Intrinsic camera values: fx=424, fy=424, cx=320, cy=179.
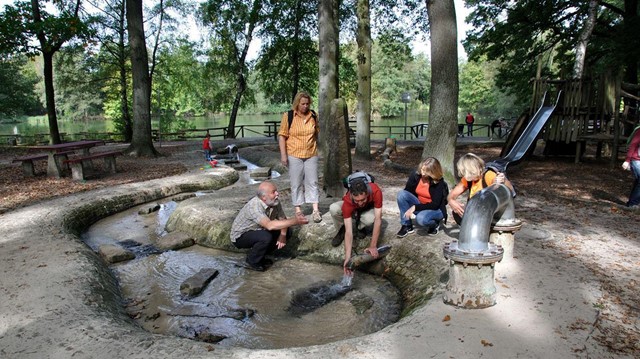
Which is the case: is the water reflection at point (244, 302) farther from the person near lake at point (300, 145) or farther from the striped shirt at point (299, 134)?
the striped shirt at point (299, 134)

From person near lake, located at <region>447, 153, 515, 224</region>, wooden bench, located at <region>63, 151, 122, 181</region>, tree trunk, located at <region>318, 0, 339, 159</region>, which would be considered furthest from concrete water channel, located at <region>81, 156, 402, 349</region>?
tree trunk, located at <region>318, 0, 339, 159</region>

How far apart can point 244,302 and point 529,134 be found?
10.3m

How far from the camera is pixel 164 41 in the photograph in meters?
26.6

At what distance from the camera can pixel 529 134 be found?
1185 centimetres

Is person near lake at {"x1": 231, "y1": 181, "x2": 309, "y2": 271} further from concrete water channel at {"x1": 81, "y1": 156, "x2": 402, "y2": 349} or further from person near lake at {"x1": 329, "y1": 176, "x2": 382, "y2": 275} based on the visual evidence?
Answer: person near lake at {"x1": 329, "y1": 176, "x2": 382, "y2": 275}

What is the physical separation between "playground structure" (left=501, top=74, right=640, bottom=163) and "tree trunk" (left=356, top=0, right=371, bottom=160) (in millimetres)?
4240

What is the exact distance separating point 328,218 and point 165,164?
29.3ft

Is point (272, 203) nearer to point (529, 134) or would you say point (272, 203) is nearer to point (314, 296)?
point (314, 296)

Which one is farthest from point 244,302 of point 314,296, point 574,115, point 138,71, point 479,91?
point 479,91

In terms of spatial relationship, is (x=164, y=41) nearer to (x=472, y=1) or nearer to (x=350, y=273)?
(x=472, y=1)

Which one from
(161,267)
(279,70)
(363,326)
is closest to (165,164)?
(161,267)

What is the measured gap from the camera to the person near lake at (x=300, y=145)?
5535mm

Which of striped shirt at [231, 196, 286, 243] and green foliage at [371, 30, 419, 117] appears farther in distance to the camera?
green foliage at [371, 30, 419, 117]

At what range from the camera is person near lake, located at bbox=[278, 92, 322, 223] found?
18.2 feet
